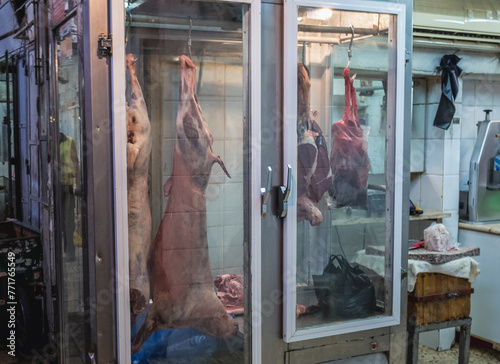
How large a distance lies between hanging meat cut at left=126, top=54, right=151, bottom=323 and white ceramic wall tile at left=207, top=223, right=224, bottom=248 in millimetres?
355

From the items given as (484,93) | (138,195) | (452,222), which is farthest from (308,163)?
(484,93)

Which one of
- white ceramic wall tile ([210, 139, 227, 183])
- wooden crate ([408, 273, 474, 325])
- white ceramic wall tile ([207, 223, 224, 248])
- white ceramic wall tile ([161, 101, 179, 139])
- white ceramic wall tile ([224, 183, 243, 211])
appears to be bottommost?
wooden crate ([408, 273, 474, 325])

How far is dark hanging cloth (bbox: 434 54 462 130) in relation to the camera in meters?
4.05

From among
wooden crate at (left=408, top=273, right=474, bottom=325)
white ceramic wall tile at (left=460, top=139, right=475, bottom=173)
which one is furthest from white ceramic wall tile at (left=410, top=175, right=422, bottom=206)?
wooden crate at (left=408, top=273, right=474, bottom=325)

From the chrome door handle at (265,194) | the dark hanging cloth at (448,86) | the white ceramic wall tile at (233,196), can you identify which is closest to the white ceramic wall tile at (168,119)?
A: the white ceramic wall tile at (233,196)

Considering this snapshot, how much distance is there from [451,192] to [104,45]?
331 centimetres

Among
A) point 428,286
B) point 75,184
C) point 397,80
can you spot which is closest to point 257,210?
point 75,184

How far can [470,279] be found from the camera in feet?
10.4

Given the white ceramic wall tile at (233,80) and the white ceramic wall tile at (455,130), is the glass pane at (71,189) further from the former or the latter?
the white ceramic wall tile at (455,130)

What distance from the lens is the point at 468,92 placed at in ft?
15.2

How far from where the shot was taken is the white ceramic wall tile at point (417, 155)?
438 centimetres

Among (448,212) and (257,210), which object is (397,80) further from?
(448,212)

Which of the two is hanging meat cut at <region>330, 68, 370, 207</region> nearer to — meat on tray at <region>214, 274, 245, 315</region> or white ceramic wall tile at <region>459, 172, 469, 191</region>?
meat on tray at <region>214, 274, 245, 315</region>

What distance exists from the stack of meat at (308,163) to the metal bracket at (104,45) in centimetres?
90
